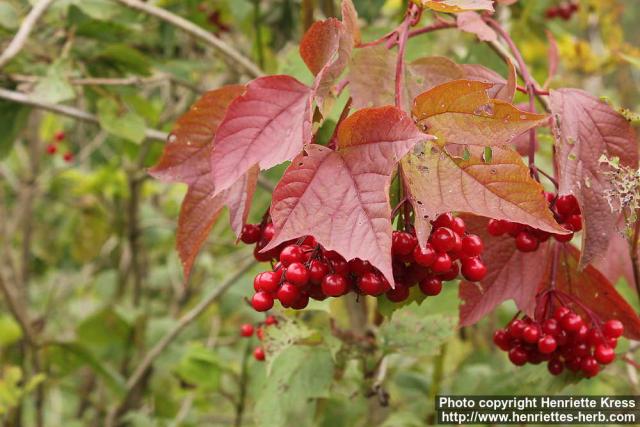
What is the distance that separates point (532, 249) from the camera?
0.94 metres

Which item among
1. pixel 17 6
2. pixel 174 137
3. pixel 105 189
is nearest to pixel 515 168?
pixel 174 137

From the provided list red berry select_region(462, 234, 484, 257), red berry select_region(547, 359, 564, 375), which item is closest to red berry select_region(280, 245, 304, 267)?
red berry select_region(462, 234, 484, 257)

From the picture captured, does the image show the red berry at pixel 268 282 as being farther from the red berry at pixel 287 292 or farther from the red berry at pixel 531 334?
the red berry at pixel 531 334

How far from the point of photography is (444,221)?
813mm

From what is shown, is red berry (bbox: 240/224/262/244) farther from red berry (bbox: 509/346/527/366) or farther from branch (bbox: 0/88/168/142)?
branch (bbox: 0/88/168/142)

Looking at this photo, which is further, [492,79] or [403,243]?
[492,79]

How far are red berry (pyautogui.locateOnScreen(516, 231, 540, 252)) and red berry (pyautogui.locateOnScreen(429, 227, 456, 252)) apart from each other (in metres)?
0.20

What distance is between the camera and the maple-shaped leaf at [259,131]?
0.80m

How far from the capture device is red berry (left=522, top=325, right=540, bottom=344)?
1007 mm

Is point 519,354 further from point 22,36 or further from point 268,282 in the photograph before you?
point 22,36

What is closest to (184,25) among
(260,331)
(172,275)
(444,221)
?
(260,331)

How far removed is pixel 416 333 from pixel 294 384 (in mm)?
278

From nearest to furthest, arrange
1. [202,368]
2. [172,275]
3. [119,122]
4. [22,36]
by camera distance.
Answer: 1. [22,36]
2. [119,122]
3. [202,368]
4. [172,275]

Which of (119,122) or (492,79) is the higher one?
(119,122)
